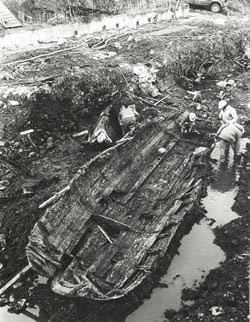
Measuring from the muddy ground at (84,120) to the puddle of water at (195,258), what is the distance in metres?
0.20

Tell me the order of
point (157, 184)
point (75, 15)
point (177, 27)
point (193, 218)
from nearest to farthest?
point (193, 218), point (157, 184), point (75, 15), point (177, 27)

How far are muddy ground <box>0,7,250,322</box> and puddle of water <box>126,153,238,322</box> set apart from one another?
20 cm

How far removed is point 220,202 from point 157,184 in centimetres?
172

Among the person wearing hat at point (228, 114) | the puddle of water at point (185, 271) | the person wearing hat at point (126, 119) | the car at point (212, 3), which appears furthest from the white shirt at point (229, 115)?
the car at point (212, 3)

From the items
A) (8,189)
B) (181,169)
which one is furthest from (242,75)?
(8,189)

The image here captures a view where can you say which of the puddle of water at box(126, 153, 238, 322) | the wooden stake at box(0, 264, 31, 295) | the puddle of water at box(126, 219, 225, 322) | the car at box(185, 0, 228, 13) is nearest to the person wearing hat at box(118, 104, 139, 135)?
the puddle of water at box(126, 153, 238, 322)

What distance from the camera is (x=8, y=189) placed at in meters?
10.0

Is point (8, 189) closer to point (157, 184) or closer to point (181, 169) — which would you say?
point (157, 184)

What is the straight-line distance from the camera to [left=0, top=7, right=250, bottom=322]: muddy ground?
7207 mm

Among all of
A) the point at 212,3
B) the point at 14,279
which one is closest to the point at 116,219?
the point at 14,279

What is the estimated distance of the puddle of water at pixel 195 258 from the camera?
24.3 feet

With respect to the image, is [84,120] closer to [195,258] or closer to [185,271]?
[195,258]

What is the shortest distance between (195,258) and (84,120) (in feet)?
20.0

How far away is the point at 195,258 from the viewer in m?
8.53
